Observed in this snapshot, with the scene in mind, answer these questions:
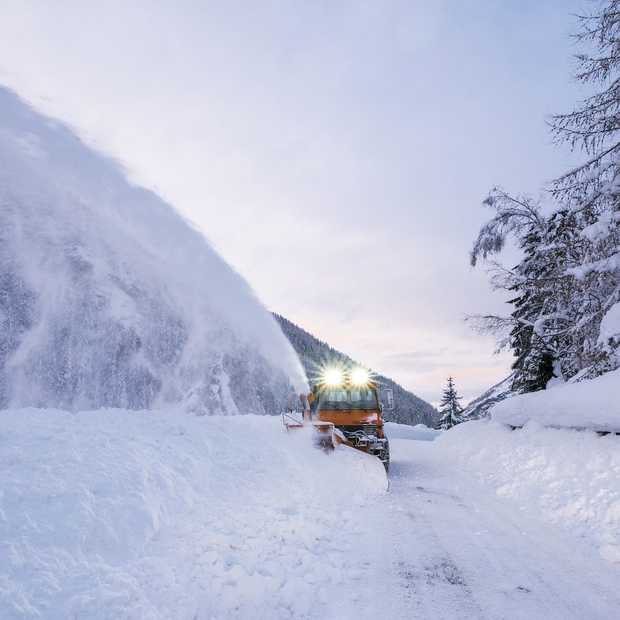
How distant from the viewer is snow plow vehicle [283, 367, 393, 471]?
31.6 feet

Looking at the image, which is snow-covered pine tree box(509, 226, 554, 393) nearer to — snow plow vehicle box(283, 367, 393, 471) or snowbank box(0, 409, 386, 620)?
snow plow vehicle box(283, 367, 393, 471)

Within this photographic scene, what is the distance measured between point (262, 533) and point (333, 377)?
21.8ft

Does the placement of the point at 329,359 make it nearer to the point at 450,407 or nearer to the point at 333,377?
the point at 450,407

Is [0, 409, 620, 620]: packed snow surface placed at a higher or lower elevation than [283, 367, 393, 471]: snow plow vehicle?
lower

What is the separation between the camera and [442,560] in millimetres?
4449

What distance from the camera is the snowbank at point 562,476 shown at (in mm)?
5461

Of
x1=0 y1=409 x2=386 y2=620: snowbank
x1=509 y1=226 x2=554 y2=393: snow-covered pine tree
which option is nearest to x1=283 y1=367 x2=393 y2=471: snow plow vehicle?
x1=0 y1=409 x2=386 y2=620: snowbank

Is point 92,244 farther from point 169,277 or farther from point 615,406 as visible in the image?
point 615,406


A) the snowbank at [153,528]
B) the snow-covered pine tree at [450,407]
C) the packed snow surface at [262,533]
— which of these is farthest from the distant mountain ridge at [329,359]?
the snowbank at [153,528]

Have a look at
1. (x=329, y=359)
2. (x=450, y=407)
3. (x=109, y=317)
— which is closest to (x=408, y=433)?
(x=450, y=407)

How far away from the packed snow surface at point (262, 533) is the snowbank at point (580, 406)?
1.42 feet

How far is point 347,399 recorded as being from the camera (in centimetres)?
1109

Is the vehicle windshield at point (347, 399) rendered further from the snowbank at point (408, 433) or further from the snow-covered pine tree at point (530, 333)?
the snowbank at point (408, 433)

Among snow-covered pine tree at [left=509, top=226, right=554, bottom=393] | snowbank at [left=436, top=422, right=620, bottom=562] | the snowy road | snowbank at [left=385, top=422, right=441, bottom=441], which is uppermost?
snow-covered pine tree at [left=509, top=226, right=554, bottom=393]
